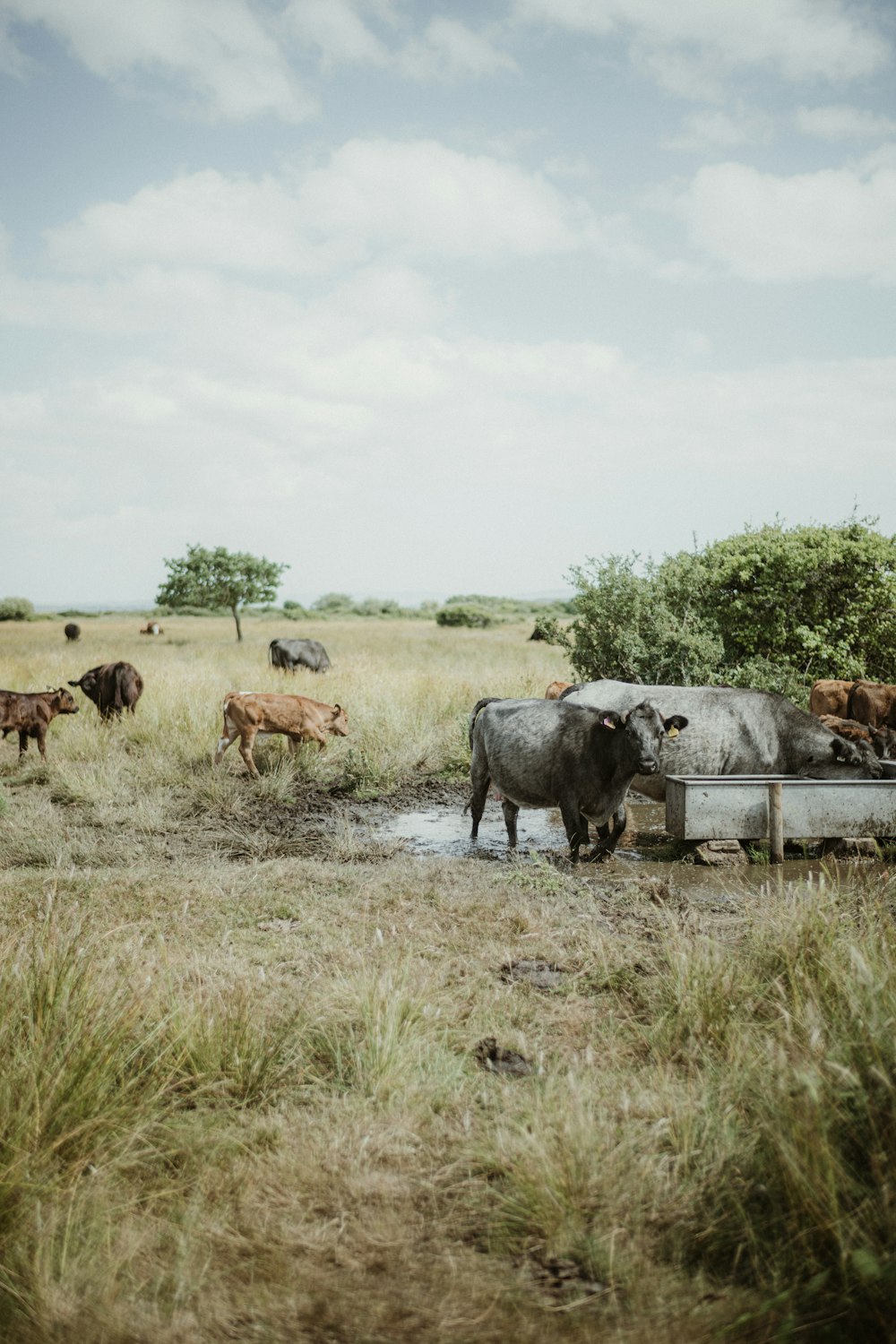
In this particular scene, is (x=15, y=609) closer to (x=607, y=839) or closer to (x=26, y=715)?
(x=26, y=715)

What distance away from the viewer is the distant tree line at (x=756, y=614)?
43.7 ft

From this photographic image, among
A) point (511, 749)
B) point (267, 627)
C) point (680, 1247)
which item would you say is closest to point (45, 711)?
point (511, 749)

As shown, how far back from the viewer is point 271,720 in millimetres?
12266

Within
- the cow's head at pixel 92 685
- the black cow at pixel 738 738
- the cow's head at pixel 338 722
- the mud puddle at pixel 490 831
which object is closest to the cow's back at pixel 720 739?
the black cow at pixel 738 738

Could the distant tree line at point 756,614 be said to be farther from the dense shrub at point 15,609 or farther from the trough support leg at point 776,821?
the dense shrub at point 15,609

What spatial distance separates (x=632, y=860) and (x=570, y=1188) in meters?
5.81

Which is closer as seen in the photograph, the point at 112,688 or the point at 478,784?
the point at 478,784

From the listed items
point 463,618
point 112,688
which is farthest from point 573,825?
point 463,618

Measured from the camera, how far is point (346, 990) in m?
4.75

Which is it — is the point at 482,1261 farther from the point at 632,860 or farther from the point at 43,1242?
the point at 632,860

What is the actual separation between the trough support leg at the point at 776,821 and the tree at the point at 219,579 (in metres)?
37.4

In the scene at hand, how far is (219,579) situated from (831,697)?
117 ft

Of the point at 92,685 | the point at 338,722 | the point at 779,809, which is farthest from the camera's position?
the point at 92,685

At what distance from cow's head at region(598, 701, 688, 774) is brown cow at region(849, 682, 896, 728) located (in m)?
5.30
